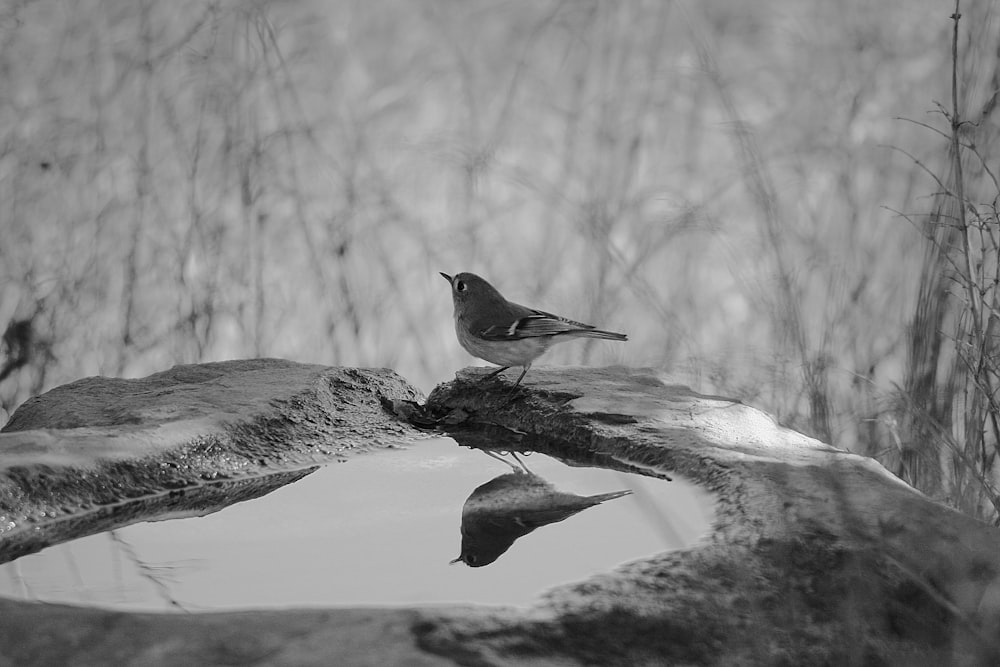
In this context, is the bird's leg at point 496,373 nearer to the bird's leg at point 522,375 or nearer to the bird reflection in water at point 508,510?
the bird's leg at point 522,375

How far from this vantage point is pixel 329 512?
2.31 metres

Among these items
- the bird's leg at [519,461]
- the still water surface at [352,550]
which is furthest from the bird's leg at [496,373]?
the still water surface at [352,550]

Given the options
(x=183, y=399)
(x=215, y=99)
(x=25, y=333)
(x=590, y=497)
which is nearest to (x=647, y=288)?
(x=590, y=497)

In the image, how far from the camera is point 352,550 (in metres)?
2.03

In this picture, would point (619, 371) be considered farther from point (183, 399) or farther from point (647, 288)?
point (183, 399)

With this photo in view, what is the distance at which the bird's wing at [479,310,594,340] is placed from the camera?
3.18m

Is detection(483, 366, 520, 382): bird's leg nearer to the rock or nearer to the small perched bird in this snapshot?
the small perched bird

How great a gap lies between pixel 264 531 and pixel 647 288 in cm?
94

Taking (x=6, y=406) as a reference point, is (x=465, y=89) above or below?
above

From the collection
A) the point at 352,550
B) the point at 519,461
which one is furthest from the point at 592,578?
the point at 519,461

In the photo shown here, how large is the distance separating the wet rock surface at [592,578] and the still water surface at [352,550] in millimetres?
97

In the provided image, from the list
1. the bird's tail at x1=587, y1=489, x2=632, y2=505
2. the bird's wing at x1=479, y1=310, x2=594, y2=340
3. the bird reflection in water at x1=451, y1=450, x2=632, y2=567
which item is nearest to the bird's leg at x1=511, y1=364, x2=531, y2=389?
the bird's wing at x1=479, y1=310, x2=594, y2=340

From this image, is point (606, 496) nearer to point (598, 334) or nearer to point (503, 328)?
point (598, 334)

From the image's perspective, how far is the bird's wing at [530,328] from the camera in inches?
125
